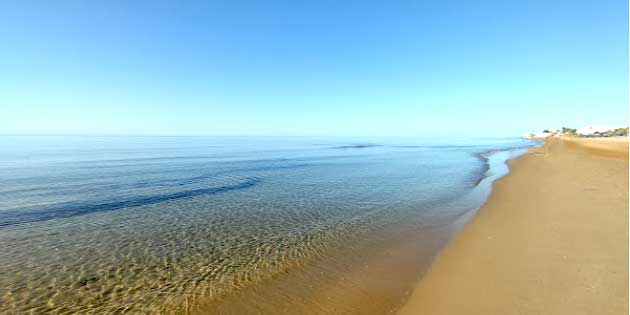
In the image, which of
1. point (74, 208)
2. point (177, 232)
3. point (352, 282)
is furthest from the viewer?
point (74, 208)

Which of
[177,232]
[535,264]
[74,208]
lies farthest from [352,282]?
[74,208]

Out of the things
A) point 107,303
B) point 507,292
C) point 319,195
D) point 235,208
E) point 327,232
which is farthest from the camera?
point 319,195

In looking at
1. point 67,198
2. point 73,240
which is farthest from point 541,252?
point 67,198

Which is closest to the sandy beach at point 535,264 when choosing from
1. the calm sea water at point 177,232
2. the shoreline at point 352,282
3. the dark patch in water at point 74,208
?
the shoreline at point 352,282

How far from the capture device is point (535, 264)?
629cm

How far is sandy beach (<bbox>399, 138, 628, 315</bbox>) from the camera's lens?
16.0 feet

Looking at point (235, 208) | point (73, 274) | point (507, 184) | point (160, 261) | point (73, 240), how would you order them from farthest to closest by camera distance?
point (507, 184) < point (235, 208) < point (73, 240) < point (160, 261) < point (73, 274)

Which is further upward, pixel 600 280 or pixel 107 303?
pixel 600 280

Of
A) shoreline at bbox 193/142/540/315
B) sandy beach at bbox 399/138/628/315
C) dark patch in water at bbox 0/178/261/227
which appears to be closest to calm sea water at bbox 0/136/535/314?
dark patch in water at bbox 0/178/261/227

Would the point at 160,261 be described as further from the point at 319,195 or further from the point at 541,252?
the point at 541,252

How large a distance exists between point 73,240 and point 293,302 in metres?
8.75

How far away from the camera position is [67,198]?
1443cm

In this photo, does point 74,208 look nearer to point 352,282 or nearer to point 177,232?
point 177,232

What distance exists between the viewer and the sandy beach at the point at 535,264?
4.86 m
